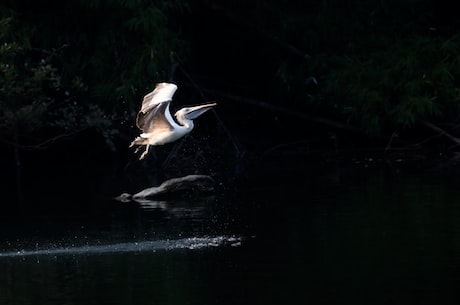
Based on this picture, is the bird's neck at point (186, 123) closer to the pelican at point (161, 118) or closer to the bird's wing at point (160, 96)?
the pelican at point (161, 118)

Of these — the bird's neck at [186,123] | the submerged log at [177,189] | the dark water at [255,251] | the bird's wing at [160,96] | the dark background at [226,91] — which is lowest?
the dark water at [255,251]

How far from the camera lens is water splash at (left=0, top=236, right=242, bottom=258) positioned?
14258 millimetres

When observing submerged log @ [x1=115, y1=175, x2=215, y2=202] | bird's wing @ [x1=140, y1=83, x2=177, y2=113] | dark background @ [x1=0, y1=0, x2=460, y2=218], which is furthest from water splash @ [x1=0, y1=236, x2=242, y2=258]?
dark background @ [x1=0, y1=0, x2=460, y2=218]

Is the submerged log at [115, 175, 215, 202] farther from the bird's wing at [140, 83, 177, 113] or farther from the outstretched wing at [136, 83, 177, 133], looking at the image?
the bird's wing at [140, 83, 177, 113]

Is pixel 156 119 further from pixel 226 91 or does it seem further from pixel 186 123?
pixel 226 91

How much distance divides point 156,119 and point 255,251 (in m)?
2.53

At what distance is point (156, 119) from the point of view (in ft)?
51.3

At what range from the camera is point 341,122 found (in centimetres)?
2488

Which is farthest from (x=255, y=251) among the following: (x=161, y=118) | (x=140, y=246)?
(x=161, y=118)

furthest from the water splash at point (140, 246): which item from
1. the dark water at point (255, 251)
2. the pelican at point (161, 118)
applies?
the pelican at point (161, 118)

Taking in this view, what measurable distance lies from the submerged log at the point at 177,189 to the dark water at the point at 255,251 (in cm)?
60

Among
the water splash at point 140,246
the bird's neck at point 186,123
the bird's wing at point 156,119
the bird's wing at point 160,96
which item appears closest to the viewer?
the water splash at point 140,246

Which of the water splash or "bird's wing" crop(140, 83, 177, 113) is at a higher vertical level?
"bird's wing" crop(140, 83, 177, 113)

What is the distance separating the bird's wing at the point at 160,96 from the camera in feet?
49.4
